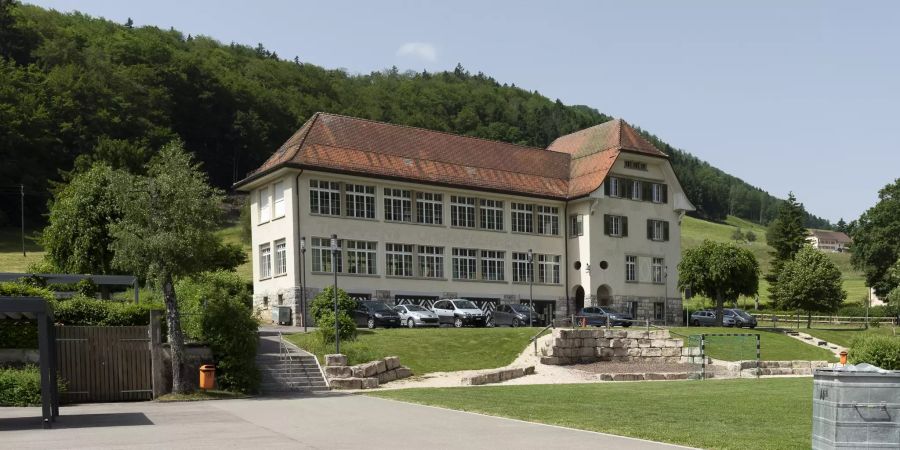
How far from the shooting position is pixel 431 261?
5328 cm

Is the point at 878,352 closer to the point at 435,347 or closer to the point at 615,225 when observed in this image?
the point at 435,347

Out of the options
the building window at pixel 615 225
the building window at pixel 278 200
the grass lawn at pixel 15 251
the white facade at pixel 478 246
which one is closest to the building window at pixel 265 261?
the white facade at pixel 478 246

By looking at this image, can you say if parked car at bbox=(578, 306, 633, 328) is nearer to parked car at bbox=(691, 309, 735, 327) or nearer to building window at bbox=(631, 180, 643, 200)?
parked car at bbox=(691, 309, 735, 327)

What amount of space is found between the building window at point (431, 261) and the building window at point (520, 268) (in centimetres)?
543

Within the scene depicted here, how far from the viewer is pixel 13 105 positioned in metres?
86.8

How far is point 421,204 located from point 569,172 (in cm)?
1329

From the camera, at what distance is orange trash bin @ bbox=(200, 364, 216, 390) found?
26062 millimetres

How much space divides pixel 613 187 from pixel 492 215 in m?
8.56

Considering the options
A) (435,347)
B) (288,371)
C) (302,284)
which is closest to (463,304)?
(302,284)

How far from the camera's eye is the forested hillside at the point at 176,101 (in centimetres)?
8619

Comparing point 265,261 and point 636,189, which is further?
point 636,189

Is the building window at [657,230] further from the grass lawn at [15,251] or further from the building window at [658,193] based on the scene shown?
the grass lawn at [15,251]

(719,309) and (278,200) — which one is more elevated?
(278,200)

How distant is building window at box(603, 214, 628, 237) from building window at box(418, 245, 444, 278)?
37.9 ft
